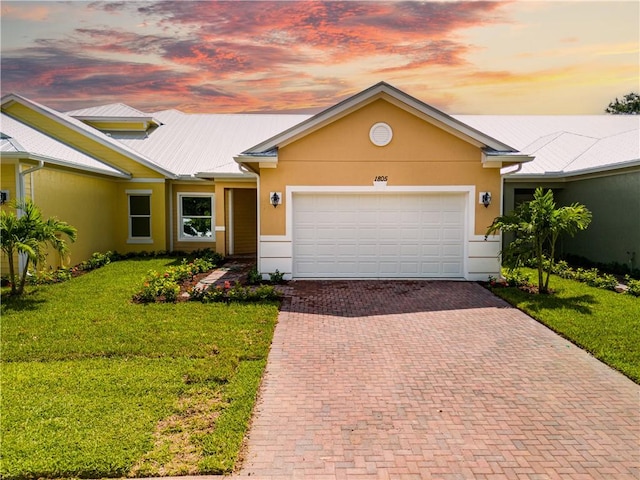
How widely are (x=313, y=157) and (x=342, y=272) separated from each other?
3.07 metres

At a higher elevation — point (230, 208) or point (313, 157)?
point (313, 157)

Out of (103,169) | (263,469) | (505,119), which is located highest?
(505,119)

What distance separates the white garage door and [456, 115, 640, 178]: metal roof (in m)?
5.08

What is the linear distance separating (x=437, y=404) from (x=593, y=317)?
16.2 feet

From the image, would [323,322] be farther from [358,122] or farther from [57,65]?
[57,65]

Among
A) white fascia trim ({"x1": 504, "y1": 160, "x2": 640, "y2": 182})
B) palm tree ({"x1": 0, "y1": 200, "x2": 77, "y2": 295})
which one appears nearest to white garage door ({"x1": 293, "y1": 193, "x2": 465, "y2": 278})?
white fascia trim ({"x1": 504, "y1": 160, "x2": 640, "y2": 182})

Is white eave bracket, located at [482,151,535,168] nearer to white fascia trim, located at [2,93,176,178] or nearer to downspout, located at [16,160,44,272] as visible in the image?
white fascia trim, located at [2,93,176,178]

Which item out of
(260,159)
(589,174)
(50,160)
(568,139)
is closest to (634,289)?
(589,174)

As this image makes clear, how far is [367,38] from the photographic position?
41.7ft

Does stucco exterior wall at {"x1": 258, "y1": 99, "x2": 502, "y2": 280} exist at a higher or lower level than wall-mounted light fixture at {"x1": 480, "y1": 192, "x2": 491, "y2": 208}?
higher

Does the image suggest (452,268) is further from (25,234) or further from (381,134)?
(25,234)

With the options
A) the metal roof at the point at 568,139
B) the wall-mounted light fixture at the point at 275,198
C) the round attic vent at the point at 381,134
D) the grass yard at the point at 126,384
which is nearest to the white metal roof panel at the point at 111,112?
the wall-mounted light fixture at the point at 275,198

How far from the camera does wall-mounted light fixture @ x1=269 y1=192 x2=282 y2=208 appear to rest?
12.2m

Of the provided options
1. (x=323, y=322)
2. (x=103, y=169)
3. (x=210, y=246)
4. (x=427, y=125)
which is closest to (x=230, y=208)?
(x=210, y=246)
